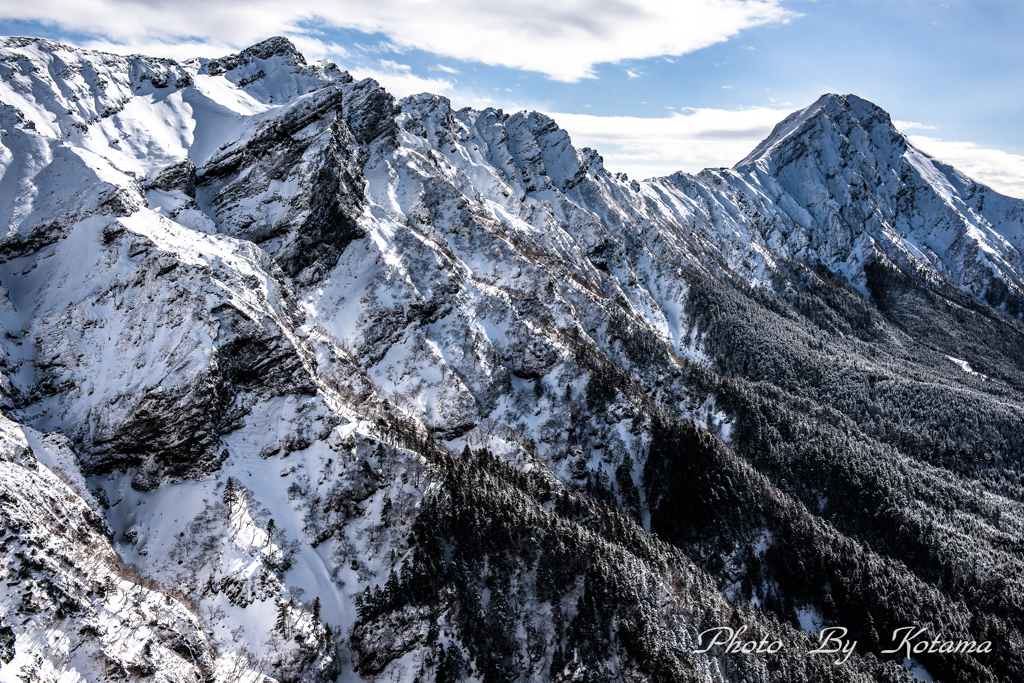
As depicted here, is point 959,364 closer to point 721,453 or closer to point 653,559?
point 721,453

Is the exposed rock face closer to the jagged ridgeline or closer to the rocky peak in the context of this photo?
the jagged ridgeline

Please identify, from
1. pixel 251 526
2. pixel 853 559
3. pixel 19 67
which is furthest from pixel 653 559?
pixel 19 67

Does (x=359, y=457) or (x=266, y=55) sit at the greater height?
(x=266, y=55)

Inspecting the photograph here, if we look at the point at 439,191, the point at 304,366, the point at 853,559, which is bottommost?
the point at 853,559

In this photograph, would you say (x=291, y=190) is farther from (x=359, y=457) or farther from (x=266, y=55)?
(x=266, y=55)

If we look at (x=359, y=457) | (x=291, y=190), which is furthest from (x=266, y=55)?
(x=359, y=457)

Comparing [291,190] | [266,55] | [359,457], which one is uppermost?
[266,55]

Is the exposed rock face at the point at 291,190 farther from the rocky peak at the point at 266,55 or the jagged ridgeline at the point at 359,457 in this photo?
the rocky peak at the point at 266,55

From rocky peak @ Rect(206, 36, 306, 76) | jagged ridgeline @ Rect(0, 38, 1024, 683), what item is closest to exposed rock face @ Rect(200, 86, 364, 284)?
jagged ridgeline @ Rect(0, 38, 1024, 683)
